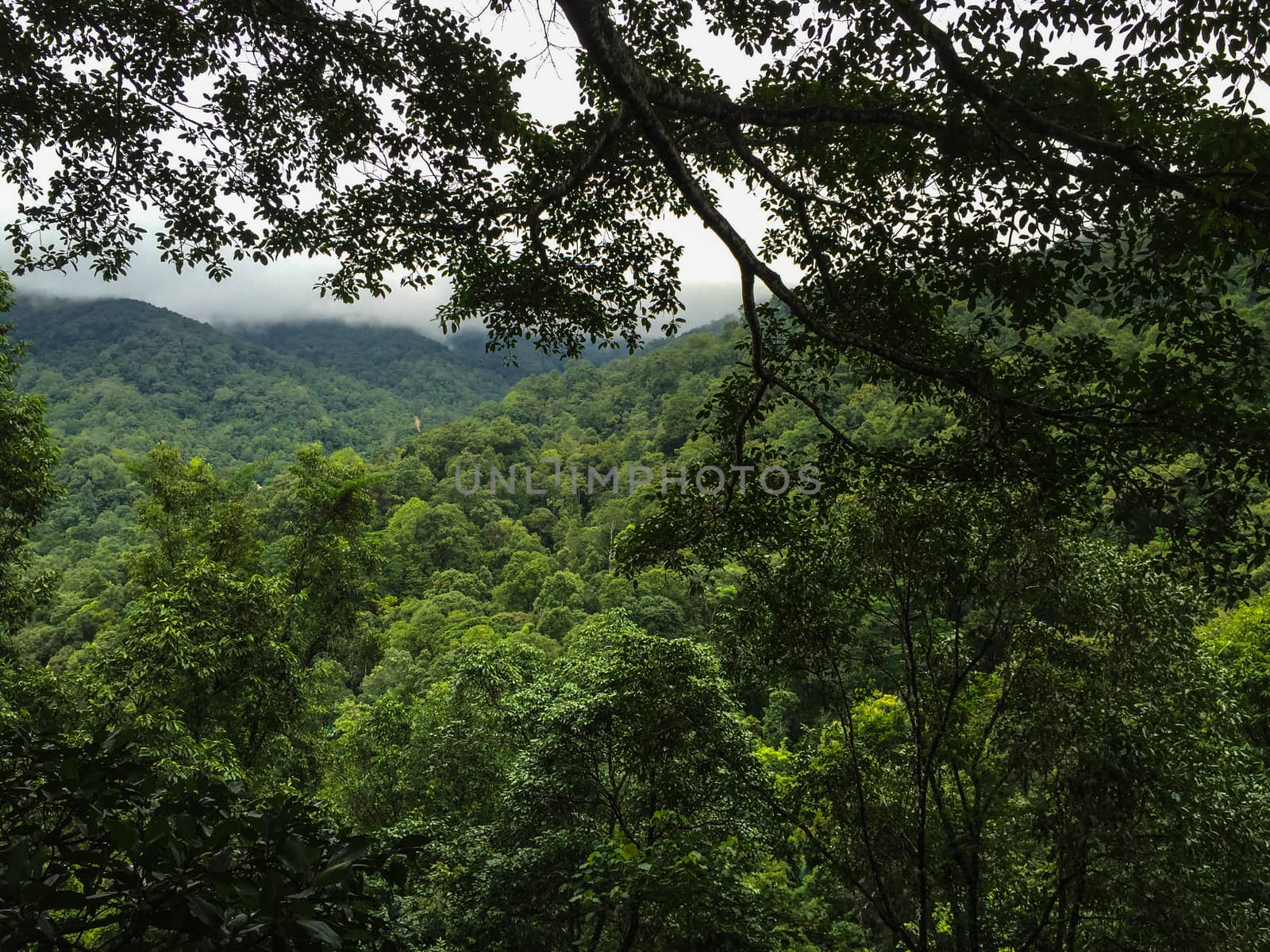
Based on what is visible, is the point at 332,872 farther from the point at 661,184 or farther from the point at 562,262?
the point at 661,184

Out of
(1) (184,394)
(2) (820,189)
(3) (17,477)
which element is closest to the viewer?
(2) (820,189)

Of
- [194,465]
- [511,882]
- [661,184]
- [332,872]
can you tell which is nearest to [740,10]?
[661,184]

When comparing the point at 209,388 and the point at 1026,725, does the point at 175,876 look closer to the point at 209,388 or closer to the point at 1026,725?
the point at 1026,725

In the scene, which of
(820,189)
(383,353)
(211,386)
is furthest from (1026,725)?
(383,353)

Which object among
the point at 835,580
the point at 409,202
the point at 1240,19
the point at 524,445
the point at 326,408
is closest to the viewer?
the point at 1240,19

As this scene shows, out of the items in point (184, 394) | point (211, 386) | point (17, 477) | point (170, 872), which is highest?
point (211, 386)

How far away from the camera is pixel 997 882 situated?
5.54 meters

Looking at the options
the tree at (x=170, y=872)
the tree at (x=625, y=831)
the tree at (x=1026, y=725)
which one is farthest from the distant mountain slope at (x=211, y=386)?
the tree at (x=170, y=872)

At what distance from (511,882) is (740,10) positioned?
637 cm

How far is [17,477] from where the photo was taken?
6.37 m

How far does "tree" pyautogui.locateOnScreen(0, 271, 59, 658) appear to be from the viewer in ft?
20.8

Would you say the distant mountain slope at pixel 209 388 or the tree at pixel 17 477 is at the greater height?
the distant mountain slope at pixel 209 388

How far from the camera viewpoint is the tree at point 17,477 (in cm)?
634

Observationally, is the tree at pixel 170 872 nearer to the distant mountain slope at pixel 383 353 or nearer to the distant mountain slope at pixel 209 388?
the distant mountain slope at pixel 209 388
